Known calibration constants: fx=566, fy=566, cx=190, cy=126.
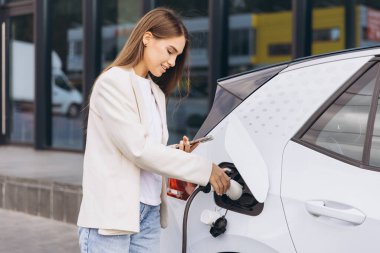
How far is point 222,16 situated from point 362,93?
6.27 metres

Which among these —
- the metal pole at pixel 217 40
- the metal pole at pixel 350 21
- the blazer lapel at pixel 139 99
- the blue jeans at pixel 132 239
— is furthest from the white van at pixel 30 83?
the blazer lapel at pixel 139 99

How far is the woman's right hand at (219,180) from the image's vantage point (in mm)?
2084

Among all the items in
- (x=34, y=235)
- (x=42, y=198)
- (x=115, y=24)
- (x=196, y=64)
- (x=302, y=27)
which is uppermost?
(x=115, y=24)

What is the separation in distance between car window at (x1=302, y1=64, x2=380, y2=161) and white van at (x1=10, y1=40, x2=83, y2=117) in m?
8.18

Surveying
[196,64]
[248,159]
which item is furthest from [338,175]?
[196,64]

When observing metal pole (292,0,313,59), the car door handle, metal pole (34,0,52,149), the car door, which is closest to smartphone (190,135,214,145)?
the car door

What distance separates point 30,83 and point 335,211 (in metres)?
9.79

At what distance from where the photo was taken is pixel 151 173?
7.17 ft

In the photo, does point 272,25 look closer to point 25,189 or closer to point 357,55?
point 25,189

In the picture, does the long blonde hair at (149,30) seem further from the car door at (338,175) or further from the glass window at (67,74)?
the glass window at (67,74)

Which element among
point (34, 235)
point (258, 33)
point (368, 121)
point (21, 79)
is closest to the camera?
point (368, 121)

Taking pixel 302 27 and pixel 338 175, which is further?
pixel 302 27

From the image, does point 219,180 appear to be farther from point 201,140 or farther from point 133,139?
point 133,139

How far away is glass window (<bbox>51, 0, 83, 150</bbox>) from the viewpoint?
10094mm
